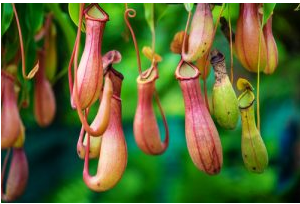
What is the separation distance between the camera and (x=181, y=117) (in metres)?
1.94

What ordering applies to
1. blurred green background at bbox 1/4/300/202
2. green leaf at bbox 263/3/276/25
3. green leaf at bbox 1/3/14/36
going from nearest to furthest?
green leaf at bbox 263/3/276/25, green leaf at bbox 1/3/14/36, blurred green background at bbox 1/4/300/202

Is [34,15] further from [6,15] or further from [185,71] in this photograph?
[185,71]

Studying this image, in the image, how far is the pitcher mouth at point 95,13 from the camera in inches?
28.6

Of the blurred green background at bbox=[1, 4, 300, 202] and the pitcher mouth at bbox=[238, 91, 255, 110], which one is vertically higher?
the pitcher mouth at bbox=[238, 91, 255, 110]

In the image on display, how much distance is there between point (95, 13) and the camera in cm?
73

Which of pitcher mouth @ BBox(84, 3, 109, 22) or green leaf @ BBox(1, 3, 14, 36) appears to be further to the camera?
green leaf @ BBox(1, 3, 14, 36)

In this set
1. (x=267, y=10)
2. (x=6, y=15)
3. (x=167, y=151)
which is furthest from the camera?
(x=167, y=151)

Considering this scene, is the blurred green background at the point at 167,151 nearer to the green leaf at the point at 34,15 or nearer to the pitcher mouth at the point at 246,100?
the green leaf at the point at 34,15

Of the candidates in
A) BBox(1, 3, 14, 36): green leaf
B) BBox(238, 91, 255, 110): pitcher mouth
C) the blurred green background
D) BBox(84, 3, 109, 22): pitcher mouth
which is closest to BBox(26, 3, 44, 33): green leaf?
BBox(1, 3, 14, 36): green leaf

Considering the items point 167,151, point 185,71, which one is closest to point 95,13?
point 185,71

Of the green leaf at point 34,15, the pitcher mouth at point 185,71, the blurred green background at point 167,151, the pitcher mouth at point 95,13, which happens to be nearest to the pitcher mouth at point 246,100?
the pitcher mouth at point 185,71

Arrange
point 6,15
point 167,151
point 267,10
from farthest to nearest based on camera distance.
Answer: point 167,151 → point 6,15 → point 267,10

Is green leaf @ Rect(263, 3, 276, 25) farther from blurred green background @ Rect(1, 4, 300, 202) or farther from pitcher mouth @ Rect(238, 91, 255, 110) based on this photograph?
blurred green background @ Rect(1, 4, 300, 202)

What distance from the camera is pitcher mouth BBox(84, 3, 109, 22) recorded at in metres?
0.73
